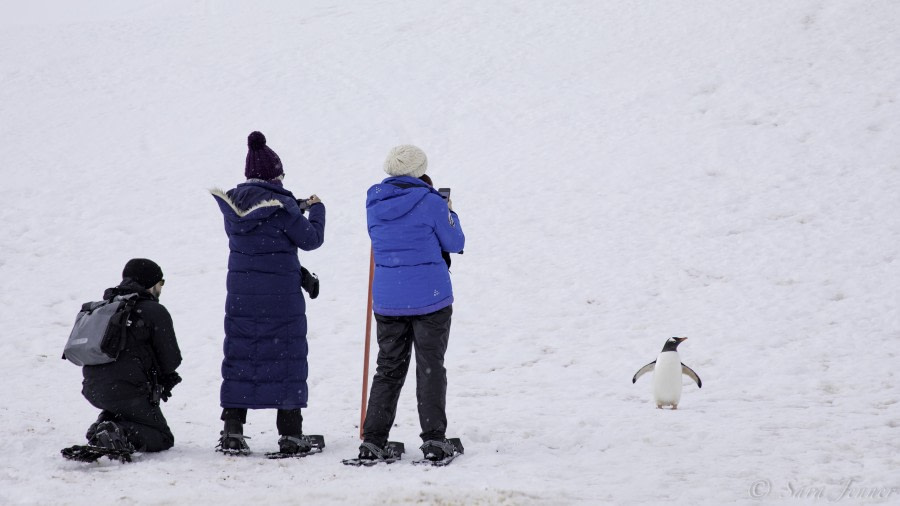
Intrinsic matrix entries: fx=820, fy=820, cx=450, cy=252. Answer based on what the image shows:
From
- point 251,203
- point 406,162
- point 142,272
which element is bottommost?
point 142,272

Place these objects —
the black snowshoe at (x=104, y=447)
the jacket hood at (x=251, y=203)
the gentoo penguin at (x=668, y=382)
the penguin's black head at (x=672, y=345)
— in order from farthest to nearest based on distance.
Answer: the penguin's black head at (x=672, y=345) → the gentoo penguin at (x=668, y=382) → the jacket hood at (x=251, y=203) → the black snowshoe at (x=104, y=447)

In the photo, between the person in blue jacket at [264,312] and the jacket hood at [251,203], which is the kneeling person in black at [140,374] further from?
the jacket hood at [251,203]

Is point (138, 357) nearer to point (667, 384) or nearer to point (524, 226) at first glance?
point (667, 384)

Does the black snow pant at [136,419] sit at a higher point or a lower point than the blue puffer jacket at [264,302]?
lower

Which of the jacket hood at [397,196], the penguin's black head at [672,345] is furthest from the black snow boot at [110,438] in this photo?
the penguin's black head at [672,345]

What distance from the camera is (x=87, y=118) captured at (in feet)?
61.6

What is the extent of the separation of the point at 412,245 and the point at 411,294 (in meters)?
0.33

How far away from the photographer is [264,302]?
5.50 metres

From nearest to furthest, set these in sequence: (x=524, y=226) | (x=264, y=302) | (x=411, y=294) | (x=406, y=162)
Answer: (x=411, y=294) → (x=406, y=162) → (x=264, y=302) → (x=524, y=226)

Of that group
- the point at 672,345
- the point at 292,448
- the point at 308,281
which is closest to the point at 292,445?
the point at 292,448

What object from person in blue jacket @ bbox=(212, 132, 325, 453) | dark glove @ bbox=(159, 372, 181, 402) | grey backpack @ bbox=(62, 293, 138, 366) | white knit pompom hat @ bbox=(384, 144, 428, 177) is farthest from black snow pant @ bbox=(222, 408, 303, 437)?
white knit pompom hat @ bbox=(384, 144, 428, 177)

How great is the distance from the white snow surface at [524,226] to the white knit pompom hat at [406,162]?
192 cm

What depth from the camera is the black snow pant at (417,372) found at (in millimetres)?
5309

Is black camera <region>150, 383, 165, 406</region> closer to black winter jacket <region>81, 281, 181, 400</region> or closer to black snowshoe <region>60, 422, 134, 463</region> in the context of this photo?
black winter jacket <region>81, 281, 181, 400</region>
